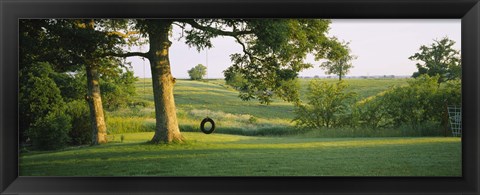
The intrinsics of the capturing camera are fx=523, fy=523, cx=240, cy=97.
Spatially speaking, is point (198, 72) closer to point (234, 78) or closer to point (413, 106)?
point (234, 78)

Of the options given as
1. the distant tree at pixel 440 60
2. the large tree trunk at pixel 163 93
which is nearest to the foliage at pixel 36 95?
the large tree trunk at pixel 163 93

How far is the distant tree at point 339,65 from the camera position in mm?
5758

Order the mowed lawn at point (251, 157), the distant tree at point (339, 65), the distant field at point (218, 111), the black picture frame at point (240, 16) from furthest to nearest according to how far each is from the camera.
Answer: the distant field at point (218, 111), the distant tree at point (339, 65), the mowed lawn at point (251, 157), the black picture frame at point (240, 16)

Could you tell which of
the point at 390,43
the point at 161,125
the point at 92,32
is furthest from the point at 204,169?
the point at 390,43

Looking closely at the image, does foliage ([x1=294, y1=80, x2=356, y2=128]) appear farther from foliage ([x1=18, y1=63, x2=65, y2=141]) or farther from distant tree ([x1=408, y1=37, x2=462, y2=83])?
foliage ([x1=18, y1=63, x2=65, y2=141])

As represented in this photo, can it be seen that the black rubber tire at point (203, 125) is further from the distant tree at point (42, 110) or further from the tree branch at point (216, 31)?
the distant tree at point (42, 110)

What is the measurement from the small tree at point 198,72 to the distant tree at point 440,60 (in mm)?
2268

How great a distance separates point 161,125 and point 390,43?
106 inches

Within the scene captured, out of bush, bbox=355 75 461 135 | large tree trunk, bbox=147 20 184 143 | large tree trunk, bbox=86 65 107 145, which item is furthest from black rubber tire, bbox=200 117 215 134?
bush, bbox=355 75 461 135

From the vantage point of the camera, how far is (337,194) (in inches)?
189

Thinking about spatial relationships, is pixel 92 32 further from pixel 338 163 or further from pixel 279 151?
pixel 338 163

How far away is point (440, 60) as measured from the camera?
18.9 feet

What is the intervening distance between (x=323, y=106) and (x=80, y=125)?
2.75m

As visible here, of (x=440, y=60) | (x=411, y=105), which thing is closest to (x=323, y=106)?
(x=411, y=105)
